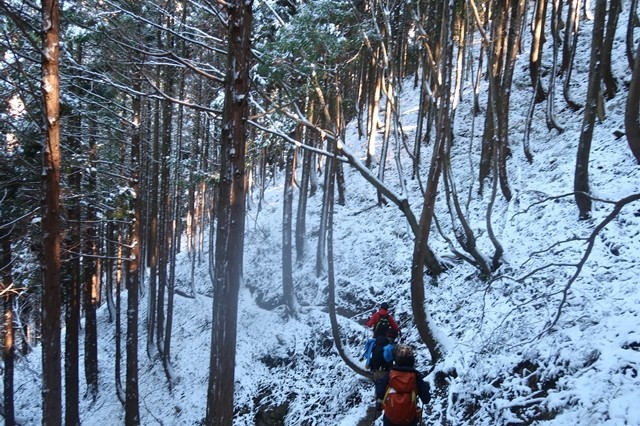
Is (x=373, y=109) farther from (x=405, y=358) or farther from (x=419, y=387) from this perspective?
(x=419, y=387)

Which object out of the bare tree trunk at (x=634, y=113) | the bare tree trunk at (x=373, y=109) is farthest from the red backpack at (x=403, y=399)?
the bare tree trunk at (x=373, y=109)

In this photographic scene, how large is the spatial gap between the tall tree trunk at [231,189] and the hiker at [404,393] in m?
2.26

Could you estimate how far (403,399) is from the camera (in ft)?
A: 18.1

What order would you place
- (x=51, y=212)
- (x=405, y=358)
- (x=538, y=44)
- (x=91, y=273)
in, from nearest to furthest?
(x=405, y=358), (x=51, y=212), (x=91, y=273), (x=538, y=44)

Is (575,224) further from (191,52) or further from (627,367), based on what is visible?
(191,52)

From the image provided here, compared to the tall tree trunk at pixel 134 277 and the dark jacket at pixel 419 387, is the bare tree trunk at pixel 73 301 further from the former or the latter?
the dark jacket at pixel 419 387

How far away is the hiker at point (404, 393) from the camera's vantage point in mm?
5520

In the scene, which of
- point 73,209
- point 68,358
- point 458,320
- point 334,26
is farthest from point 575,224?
point 68,358

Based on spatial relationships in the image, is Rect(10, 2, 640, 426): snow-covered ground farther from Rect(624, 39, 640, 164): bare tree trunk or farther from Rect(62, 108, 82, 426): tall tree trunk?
Rect(62, 108, 82, 426): tall tree trunk

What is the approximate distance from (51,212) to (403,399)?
20.6 feet

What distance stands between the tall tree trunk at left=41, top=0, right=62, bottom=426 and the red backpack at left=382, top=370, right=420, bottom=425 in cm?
549

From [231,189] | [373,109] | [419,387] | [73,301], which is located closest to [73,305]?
[73,301]

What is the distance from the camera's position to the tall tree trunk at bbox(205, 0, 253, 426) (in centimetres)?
629

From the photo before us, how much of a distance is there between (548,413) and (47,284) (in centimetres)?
785
